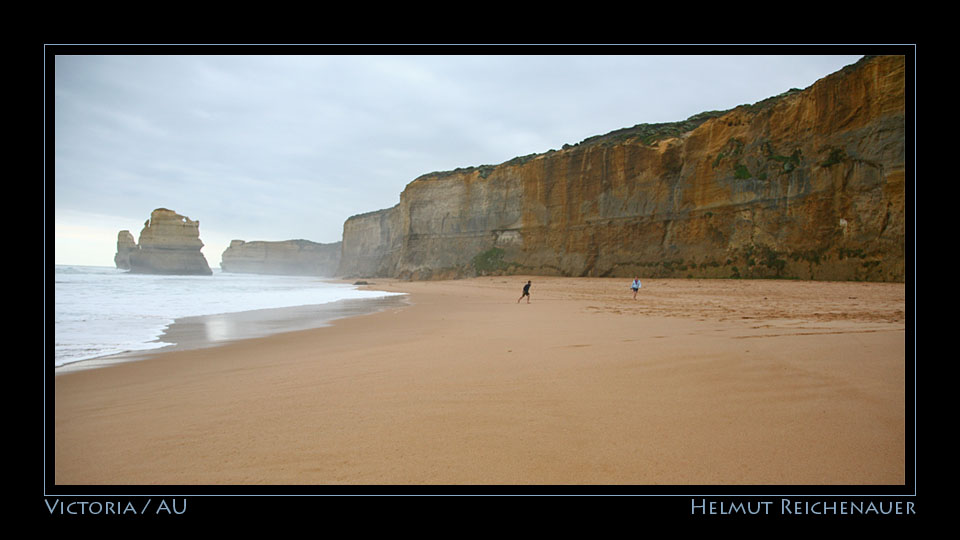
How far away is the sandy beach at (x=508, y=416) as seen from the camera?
156cm

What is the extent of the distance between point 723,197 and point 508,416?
23242mm

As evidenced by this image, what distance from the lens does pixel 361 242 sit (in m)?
69.8

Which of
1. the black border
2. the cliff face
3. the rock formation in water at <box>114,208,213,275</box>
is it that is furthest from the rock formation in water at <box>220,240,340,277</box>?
the black border

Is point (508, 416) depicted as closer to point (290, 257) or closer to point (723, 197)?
point (723, 197)

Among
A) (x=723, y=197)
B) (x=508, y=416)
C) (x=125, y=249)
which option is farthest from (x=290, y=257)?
(x=508, y=416)

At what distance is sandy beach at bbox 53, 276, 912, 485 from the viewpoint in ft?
5.10

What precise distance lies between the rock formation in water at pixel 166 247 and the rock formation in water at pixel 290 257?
105 feet

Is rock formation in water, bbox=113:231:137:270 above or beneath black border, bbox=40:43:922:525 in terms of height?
above

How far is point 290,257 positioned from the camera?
106 meters

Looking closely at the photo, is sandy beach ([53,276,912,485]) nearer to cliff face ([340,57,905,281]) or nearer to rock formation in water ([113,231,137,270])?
cliff face ([340,57,905,281])

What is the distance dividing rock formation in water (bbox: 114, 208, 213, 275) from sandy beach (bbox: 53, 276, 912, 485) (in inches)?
3330

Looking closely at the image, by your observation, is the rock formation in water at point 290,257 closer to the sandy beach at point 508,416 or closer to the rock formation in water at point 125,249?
the rock formation in water at point 125,249

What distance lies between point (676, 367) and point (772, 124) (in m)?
22.2
